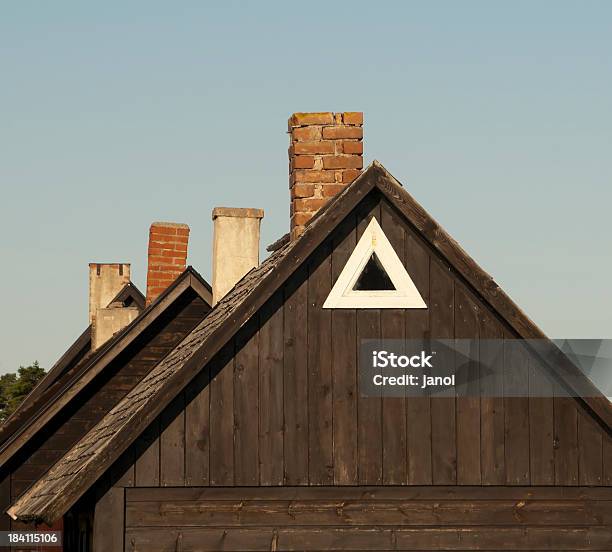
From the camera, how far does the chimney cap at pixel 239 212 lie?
715 inches

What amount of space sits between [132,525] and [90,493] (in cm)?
49

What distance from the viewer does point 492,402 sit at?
46.3ft

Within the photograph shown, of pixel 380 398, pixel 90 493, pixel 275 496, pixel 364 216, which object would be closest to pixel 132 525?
pixel 90 493

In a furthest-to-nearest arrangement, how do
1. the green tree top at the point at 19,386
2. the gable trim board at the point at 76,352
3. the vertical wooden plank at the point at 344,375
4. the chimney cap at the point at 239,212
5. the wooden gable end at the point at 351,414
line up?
the green tree top at the point at 19,386 → the gable trim board at the point at 76,352 → the chimney cap at the point at 239,212 → the vertical wooden plank at the point at 344,375 → the wooden gable end at the point at 351,414

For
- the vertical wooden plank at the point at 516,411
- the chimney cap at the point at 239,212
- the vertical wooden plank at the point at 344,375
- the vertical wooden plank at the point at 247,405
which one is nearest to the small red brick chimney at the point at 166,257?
the chimney cap at the point at 239,212

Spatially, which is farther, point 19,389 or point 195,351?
point 19,389

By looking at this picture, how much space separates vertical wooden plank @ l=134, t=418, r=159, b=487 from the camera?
13672mm

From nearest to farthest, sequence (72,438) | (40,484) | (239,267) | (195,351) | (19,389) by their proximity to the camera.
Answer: (195,351) → (40,484) → (239,267) → (72,438) → (19,389)

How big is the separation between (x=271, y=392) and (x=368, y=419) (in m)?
0.96

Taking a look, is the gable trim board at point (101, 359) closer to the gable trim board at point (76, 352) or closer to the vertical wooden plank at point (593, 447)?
the gable trim board at point (76, 352)

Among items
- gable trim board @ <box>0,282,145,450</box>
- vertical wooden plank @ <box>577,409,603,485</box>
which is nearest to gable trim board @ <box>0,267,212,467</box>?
gable trim board @ <box>0,282,145,450</box>

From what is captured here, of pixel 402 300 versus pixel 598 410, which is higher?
pixel 402 300

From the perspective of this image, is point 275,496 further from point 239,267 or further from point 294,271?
point 239,267

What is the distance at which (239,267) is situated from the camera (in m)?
18.2
